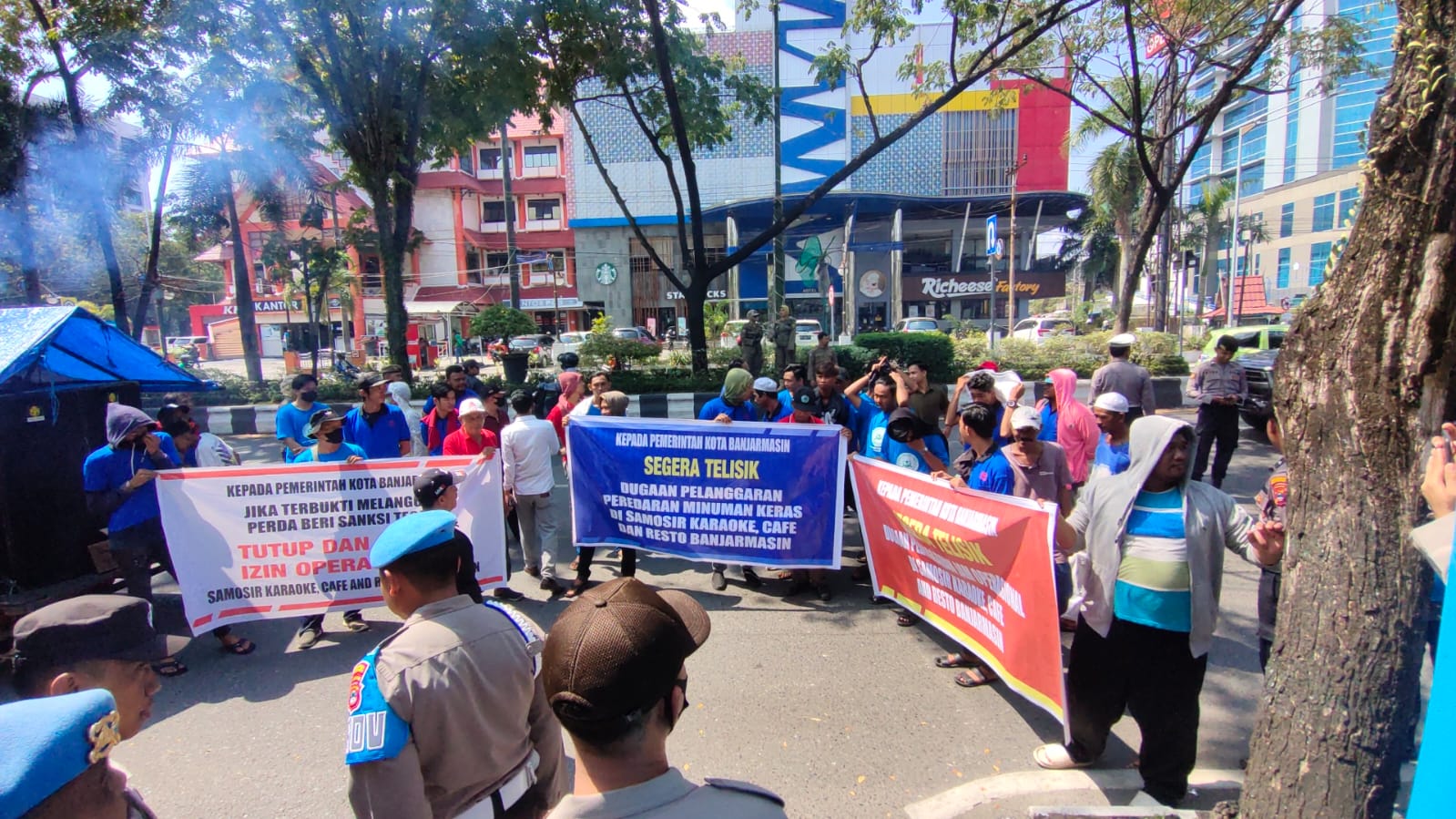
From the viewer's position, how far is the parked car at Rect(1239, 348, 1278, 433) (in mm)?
10352

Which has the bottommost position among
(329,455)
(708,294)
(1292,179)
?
(329,455)

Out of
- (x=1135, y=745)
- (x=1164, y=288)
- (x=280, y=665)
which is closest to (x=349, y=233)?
(x=280, y=665)

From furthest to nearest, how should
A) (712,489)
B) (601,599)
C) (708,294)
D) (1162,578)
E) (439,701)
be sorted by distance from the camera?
(708,294), (712,489), (1162,578), (439,701), (601,599)

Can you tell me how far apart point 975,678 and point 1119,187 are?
Answer: 23.9 metres

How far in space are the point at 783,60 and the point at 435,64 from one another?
28.5 meters

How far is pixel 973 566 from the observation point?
3.84 m

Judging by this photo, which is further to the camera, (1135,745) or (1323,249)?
(1323,249)

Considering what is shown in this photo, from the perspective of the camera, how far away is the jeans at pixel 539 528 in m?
5.50

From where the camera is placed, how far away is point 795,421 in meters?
5.52

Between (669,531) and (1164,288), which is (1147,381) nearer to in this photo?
(669,531)

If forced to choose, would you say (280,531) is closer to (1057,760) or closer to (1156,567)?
(1057,760)

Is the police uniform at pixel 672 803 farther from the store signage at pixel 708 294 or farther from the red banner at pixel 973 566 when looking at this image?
the store signage at pixel 708 294

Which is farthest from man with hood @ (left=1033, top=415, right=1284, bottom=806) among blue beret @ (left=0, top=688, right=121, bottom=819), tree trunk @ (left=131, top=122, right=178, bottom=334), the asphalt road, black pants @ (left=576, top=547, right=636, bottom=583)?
tree trunk @ (left=131, top=122, right=178, bottom=334)

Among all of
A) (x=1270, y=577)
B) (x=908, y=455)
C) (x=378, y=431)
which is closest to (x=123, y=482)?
(x=378, y=431)
